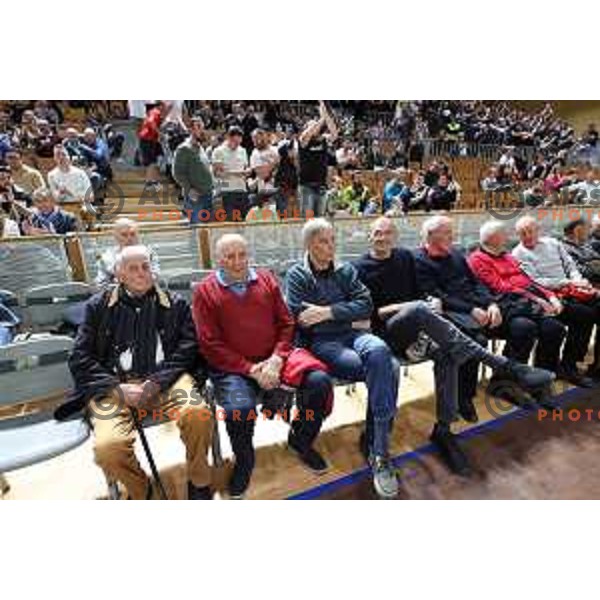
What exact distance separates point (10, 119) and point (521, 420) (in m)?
6.89

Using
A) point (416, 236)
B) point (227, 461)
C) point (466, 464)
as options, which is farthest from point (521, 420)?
point (416, 236)


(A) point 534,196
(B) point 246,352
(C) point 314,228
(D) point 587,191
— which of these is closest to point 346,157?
(A) point 534,196

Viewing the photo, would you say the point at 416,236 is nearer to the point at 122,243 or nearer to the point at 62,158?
the point at 122,243

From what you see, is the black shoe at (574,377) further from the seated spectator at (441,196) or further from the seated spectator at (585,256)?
the seated spectator at (441,196)

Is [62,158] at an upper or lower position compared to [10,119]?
lower

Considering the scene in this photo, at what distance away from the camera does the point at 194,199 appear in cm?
387

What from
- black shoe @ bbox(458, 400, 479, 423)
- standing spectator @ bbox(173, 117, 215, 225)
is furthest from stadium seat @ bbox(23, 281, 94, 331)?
black shoe @ bbox(458, 400, 479, 423)

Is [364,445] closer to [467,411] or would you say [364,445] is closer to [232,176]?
[467,411]

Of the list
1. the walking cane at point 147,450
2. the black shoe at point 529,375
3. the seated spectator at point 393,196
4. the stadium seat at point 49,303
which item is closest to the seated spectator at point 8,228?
the stadium seat at point 49,303

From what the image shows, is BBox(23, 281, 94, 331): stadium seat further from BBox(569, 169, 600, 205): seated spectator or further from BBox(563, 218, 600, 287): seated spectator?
BBox(569, 169, 600, 205): seated spectator

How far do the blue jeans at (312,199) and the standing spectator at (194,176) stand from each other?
34.7 inches

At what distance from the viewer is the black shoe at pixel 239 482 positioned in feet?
5.55

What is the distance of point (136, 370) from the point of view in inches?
A: 68.1

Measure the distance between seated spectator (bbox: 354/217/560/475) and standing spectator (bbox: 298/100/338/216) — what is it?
7.14ft
